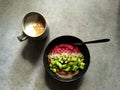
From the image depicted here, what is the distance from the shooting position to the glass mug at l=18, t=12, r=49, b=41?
108 cm

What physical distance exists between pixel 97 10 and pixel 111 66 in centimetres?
24

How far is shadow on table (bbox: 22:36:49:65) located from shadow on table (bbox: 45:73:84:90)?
0.10m

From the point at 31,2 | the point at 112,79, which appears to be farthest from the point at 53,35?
the point at 112,79

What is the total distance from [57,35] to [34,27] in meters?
Answer: 0.10

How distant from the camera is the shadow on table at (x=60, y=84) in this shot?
1104 mm

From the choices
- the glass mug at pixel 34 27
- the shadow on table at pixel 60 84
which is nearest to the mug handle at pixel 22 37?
the glass mug at pixel 34 27

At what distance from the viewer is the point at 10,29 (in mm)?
1166

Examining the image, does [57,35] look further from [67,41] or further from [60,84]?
[60,84]

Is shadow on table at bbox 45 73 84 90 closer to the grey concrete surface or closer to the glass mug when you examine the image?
the grey concrete surface

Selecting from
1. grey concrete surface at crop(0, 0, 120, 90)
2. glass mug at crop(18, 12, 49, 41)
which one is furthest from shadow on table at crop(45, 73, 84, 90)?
glass mug at crop(18, 12, 49, 41)

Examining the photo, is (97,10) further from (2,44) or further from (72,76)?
(2,44)

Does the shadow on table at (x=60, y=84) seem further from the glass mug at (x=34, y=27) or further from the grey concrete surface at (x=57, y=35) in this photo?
the glass mug at (x=34, y=27)

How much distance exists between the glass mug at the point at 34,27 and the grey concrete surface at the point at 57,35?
6 cm

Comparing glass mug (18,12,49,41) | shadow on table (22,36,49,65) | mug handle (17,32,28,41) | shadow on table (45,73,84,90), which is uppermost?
glass mug (18,12,49,41)
